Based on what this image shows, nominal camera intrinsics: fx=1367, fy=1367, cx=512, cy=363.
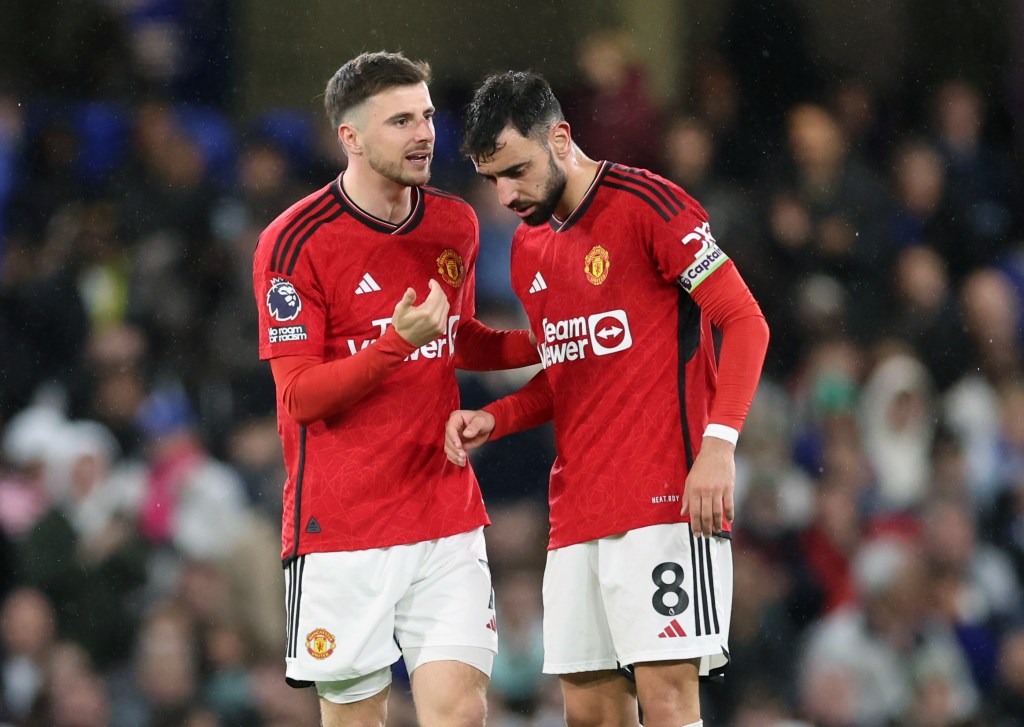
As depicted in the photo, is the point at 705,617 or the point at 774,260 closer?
the point at 705,617

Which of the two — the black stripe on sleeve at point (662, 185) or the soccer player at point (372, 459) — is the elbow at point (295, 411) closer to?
the soccer player at point (372, 459)

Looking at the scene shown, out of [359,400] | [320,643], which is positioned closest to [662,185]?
[359,400]

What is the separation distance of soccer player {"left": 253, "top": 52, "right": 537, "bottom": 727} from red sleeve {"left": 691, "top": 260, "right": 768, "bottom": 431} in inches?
21.5

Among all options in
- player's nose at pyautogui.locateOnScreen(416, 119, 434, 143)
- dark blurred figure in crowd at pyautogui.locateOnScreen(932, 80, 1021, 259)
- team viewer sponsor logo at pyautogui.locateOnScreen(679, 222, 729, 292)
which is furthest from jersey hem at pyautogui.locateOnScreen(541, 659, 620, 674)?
dark blurred figure in crowd at pyautogui.locateOnScreen(932, 80, 1021, 259)

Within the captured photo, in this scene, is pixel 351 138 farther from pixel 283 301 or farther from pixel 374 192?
pixel 283 301

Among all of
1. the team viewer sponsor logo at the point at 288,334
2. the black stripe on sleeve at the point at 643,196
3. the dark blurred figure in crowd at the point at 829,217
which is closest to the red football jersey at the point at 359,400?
the team viewer sponsor logo at the point at 288,334

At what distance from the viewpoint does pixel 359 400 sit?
2801 mm

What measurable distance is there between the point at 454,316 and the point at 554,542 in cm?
53

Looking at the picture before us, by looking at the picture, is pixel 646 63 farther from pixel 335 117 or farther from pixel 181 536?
pixel 335 117

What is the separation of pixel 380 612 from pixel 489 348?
68 centimetres

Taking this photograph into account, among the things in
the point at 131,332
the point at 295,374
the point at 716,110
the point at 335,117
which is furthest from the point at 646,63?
the point at 295,374

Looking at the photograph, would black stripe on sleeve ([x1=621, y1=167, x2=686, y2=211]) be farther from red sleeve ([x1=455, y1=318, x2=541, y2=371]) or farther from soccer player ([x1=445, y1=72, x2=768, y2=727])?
red sleeve ([x1=455, y1=318, x2=541, y2=371])

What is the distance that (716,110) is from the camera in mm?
5816

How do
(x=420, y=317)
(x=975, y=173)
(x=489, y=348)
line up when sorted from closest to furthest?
(x=420, y=317) → (x=489, y=348) → (x=975, y=173)
